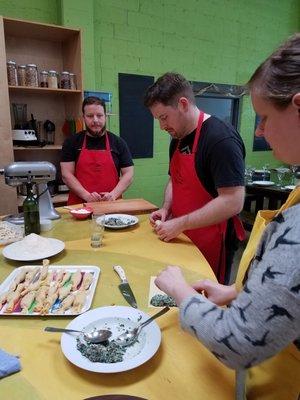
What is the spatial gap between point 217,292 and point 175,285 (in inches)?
8.8

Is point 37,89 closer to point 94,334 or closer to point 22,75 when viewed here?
point 22,75

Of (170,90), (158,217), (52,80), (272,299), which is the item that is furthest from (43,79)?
(272,299)

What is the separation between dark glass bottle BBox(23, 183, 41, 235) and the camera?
64.7 inches

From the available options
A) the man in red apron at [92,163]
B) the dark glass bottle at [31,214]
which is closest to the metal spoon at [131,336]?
the dark glass bottle at [31,214]

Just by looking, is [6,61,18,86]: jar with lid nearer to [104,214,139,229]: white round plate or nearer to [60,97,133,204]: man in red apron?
[60,97,133,204]: man in red apron

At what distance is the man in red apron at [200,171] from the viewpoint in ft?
5.14

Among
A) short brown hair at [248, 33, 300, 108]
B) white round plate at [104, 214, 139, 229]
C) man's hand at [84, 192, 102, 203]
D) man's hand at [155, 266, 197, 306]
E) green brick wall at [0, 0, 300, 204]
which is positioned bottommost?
man's hand at [84, 192, 102, 203]

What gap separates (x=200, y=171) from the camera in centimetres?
168

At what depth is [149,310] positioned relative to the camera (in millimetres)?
1009

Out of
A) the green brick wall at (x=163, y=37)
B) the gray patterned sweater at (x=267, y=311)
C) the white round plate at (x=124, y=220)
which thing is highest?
the green brick wall at (x=163, y=37)

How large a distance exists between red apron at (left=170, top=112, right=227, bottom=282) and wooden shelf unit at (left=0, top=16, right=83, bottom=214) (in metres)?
1.94

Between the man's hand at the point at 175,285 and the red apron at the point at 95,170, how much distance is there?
209 centimetres

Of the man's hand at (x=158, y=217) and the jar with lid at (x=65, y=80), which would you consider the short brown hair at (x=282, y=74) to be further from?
the jar with lid at (x=65, y=80)

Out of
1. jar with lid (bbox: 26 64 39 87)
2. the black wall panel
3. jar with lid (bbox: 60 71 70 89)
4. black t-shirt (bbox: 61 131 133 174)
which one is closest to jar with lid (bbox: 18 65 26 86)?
jar with lid (bbox: 26 64 39 87)
